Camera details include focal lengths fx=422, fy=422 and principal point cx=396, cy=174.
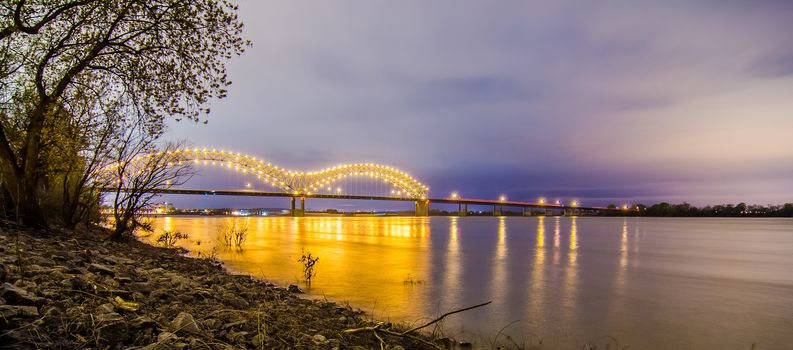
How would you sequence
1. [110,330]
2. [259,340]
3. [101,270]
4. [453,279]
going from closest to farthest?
[110,330] → [259,340] → [101,270] → [453,279]

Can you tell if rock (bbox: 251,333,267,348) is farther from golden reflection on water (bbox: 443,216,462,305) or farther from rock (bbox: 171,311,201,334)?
golden reflection on water (bbox: 443,216,462,305)

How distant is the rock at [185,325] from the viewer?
3.88 meters

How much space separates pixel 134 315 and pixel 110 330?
67cm

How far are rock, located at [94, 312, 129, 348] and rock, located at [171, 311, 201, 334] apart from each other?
0.43 m

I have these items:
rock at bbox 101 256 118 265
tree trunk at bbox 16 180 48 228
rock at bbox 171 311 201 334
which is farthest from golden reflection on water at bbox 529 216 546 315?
tree trunk at bbox 16 180 48 228

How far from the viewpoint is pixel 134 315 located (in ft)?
13.1

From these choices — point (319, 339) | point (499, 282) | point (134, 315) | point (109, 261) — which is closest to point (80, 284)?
point (134, 315)

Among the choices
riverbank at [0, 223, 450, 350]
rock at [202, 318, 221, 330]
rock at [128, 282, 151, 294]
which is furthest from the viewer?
rock at [128, 282, 151, 294]

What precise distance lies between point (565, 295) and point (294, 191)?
12433 centimetres

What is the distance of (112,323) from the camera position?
346 centimetres

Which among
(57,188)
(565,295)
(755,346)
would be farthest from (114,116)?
(755,346)

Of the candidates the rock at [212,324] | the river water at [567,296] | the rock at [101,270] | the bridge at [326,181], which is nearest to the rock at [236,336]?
the rock at [212,324]

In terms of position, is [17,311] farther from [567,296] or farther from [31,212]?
[567,296]

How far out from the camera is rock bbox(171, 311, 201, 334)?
12.7ft
